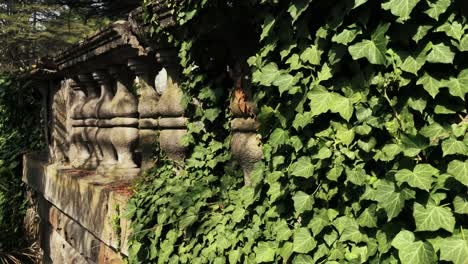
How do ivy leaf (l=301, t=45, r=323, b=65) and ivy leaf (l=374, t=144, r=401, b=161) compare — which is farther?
ivy leaf (l=301, t=45, r=323, b=65)

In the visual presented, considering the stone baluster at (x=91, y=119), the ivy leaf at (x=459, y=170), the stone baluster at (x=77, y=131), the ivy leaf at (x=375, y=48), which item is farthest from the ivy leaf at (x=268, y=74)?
the stone baluster at (x=77, y=131)

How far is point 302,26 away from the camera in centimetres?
172

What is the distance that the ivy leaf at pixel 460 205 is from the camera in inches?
54.3

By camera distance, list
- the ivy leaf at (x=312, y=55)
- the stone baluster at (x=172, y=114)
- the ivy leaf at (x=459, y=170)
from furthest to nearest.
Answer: the stone baluster at (x=172, y=114) < the ivy leaf at (x=312, y=55) < the ivy leaf at (x=459, y=170)

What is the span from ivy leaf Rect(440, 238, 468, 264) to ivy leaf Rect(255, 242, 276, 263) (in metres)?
0.70

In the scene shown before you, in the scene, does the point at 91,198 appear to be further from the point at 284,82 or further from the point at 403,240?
the point at 403,240

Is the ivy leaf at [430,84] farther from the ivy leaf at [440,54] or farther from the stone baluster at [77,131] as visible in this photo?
the stone baluster at [77,131]

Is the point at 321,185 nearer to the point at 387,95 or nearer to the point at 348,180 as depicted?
the point at 348,180

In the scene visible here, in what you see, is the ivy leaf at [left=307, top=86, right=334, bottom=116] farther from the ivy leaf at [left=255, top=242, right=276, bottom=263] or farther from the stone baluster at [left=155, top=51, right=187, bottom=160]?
the stone baluster at [left=155, top=51, right=187, bottom=160]

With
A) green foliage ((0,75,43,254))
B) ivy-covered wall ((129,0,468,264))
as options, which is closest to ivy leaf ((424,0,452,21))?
ivy-covered wall ((129,0,468,264))

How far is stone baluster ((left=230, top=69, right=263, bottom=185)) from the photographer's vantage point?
2201 millimetres

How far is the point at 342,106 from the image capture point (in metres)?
1.60

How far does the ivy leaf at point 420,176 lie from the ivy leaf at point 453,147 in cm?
7

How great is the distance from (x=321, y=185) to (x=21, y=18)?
21421 millimetres
